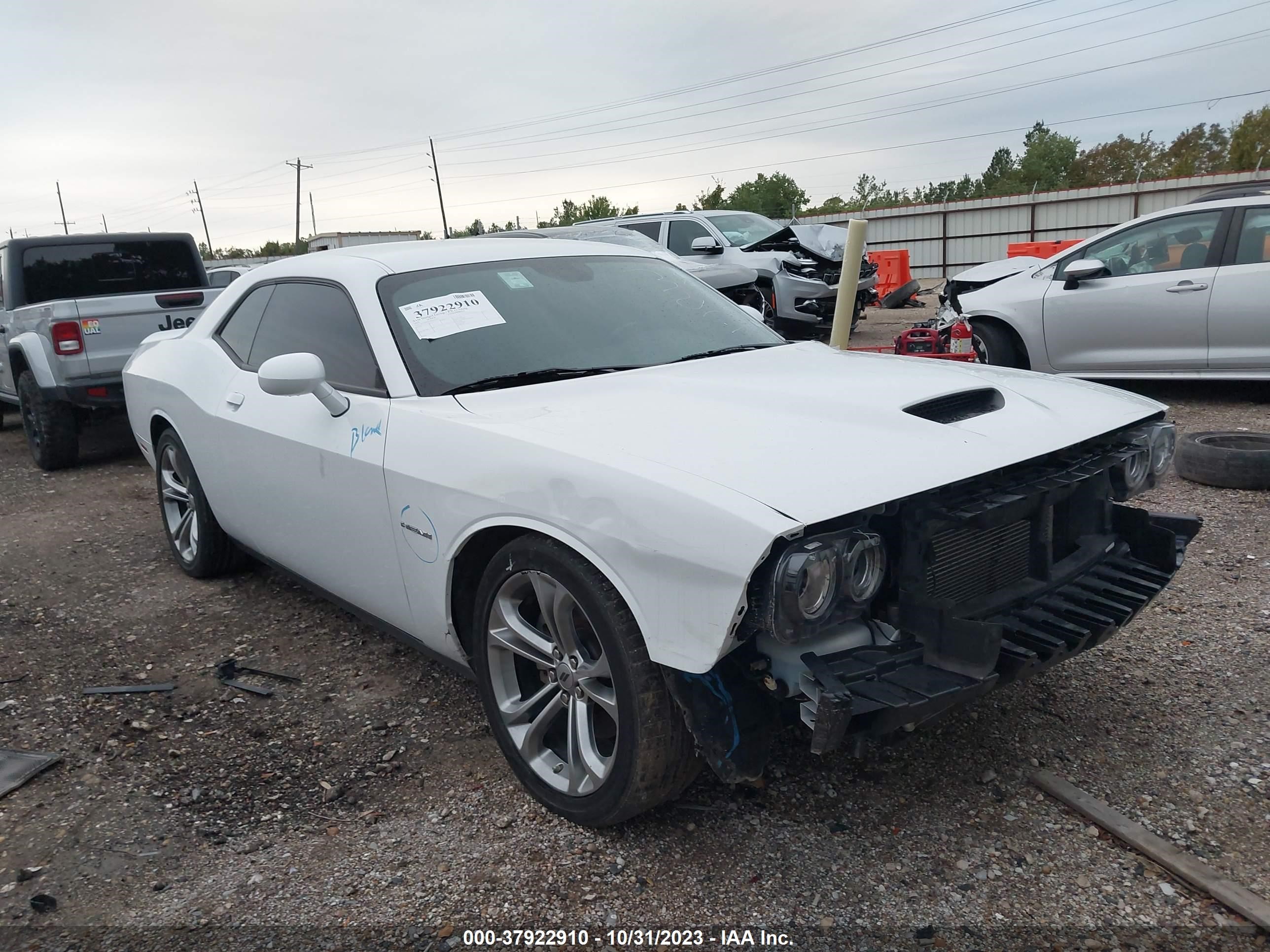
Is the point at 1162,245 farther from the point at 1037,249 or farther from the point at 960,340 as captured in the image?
the point at 1037,249

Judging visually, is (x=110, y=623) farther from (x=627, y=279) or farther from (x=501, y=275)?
(x=627, y=279)

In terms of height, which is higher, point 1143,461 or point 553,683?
point 1143,461

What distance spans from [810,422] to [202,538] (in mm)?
3271

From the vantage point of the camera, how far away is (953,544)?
2.36 metres

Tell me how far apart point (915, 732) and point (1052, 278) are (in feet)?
21.9

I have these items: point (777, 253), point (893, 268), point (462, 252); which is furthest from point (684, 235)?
point (462, 252)

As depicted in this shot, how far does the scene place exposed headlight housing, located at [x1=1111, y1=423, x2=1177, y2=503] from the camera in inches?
115

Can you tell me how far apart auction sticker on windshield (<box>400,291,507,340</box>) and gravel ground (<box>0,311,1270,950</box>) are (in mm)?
1310

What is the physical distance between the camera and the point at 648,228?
14078 millimetres

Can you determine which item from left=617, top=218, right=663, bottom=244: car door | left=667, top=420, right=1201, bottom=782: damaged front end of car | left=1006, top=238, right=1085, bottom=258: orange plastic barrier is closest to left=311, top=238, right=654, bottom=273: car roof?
left=667, top=420, right=1201, bottom=782: damaged front end of car

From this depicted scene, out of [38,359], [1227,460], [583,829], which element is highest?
[38,359]

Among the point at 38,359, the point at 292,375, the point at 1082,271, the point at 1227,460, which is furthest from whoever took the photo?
the point at 38,359

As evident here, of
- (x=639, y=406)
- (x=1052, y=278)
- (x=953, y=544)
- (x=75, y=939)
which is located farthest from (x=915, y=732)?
(x=1052, y=278)

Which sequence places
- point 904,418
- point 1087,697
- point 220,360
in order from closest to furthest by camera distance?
1. point 904,418
2. point 1087,697
3. point 220,360
